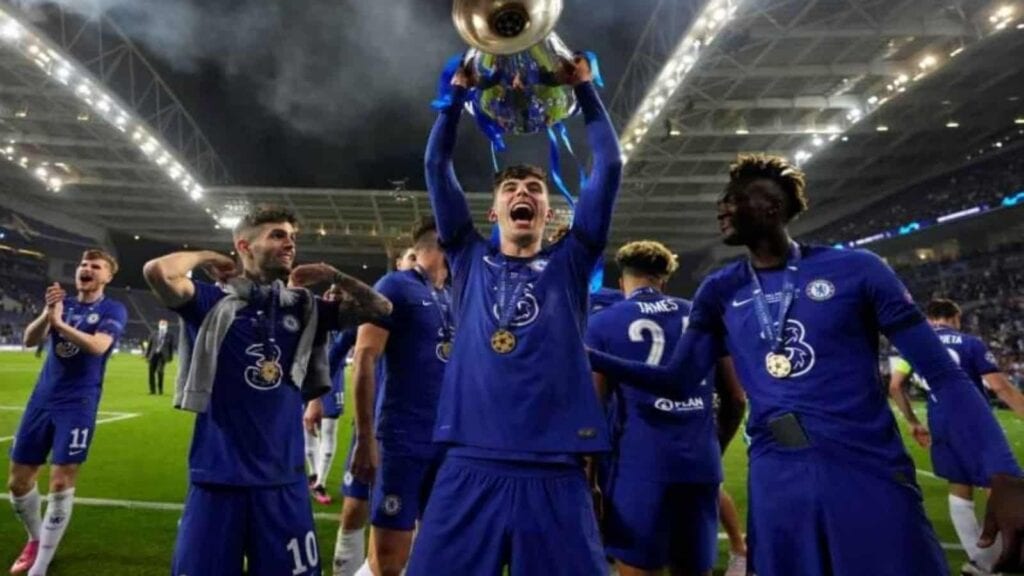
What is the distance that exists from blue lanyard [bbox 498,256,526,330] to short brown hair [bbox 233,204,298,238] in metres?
1.16

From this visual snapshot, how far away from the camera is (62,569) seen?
15.0ft

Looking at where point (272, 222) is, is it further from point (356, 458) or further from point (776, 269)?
point (776, 269)

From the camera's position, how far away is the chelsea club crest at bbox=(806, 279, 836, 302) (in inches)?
89.6

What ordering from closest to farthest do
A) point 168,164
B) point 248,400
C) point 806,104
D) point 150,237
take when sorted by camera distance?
point 248,400, point 806,104, point 168,164, point 150,237

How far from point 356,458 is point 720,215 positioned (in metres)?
2.07

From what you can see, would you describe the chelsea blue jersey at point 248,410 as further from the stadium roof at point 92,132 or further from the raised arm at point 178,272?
the stadium roof at point 92,132

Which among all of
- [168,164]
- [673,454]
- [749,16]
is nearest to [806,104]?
[749,16]

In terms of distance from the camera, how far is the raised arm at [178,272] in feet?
9.59

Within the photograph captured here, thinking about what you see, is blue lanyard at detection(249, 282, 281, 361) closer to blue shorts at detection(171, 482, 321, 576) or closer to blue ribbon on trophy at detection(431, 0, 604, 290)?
blue shorts at detection(171, 482, 321, 576)

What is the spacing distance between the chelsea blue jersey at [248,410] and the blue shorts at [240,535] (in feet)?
0.21

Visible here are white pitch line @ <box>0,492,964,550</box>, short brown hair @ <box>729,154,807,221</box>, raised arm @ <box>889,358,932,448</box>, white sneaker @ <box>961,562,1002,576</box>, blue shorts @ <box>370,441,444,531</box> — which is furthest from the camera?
white pitch line @ <box>0,492,964,550</box>

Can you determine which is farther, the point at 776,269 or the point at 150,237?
the point at 150,237

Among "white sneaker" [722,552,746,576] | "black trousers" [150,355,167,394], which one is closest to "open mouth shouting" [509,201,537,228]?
"white sneaker" [722,552,746,576]

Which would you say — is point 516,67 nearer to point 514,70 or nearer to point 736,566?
point 514,70
